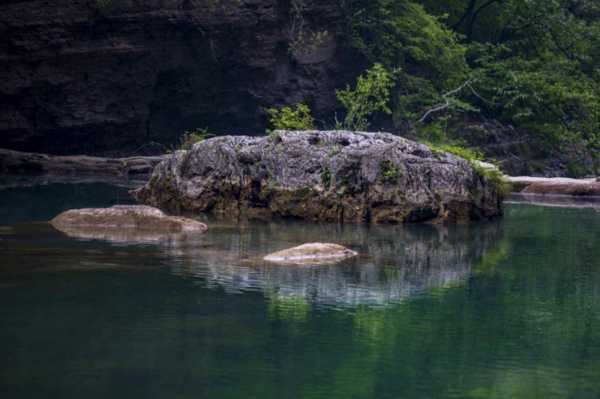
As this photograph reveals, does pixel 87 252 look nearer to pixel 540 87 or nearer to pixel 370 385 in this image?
pixel 370 385

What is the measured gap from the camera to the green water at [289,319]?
7.05 m

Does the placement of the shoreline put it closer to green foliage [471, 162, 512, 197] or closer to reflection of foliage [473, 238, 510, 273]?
green foliage [471, 162, 512, 197]

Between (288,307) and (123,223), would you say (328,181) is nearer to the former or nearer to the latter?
(123,223)

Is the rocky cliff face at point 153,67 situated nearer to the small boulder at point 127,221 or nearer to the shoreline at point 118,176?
the shoreline at point 118,176

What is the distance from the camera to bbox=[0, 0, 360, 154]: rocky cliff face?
1238 inches

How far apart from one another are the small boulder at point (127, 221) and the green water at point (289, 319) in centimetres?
61

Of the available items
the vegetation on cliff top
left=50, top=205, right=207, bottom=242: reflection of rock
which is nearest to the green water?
left=50, top=205, right=207, bottom=242: reflection of rock

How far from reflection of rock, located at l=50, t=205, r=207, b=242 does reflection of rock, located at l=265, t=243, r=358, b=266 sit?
2.81 m

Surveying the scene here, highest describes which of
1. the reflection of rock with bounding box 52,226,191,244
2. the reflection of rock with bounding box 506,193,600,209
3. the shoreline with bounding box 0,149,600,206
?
the shoreline with bounding box 0,149,600,206

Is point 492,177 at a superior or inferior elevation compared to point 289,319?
superior

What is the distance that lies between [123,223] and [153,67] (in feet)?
61.0

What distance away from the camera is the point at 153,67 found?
3350 centimetres

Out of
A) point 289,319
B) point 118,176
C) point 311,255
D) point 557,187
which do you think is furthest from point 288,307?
point 118,176

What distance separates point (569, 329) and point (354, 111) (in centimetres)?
1899
